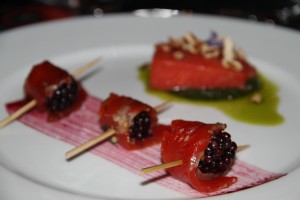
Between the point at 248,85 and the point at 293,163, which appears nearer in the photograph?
the point at 293,163

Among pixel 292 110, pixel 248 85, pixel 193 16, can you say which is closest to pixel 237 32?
pixel 193 16

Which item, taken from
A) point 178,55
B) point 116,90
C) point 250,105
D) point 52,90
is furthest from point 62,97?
point 250,105

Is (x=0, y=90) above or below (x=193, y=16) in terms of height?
below

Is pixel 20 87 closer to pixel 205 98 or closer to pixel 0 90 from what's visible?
pixel 0 90

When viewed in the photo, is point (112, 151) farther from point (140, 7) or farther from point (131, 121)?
point (140, 7)

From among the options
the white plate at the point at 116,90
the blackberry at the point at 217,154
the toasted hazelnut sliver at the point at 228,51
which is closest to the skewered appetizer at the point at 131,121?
the white plate at the point at 116,90

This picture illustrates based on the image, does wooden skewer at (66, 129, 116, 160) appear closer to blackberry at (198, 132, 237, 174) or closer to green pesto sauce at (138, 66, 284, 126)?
blackberry at (198, 132, 237, 174)

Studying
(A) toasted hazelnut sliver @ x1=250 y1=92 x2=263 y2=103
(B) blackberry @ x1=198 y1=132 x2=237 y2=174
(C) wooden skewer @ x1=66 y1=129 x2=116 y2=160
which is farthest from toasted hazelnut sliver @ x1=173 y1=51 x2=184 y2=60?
(B) blackberry @ x1=198 y1=132 x2=237 y2=174
